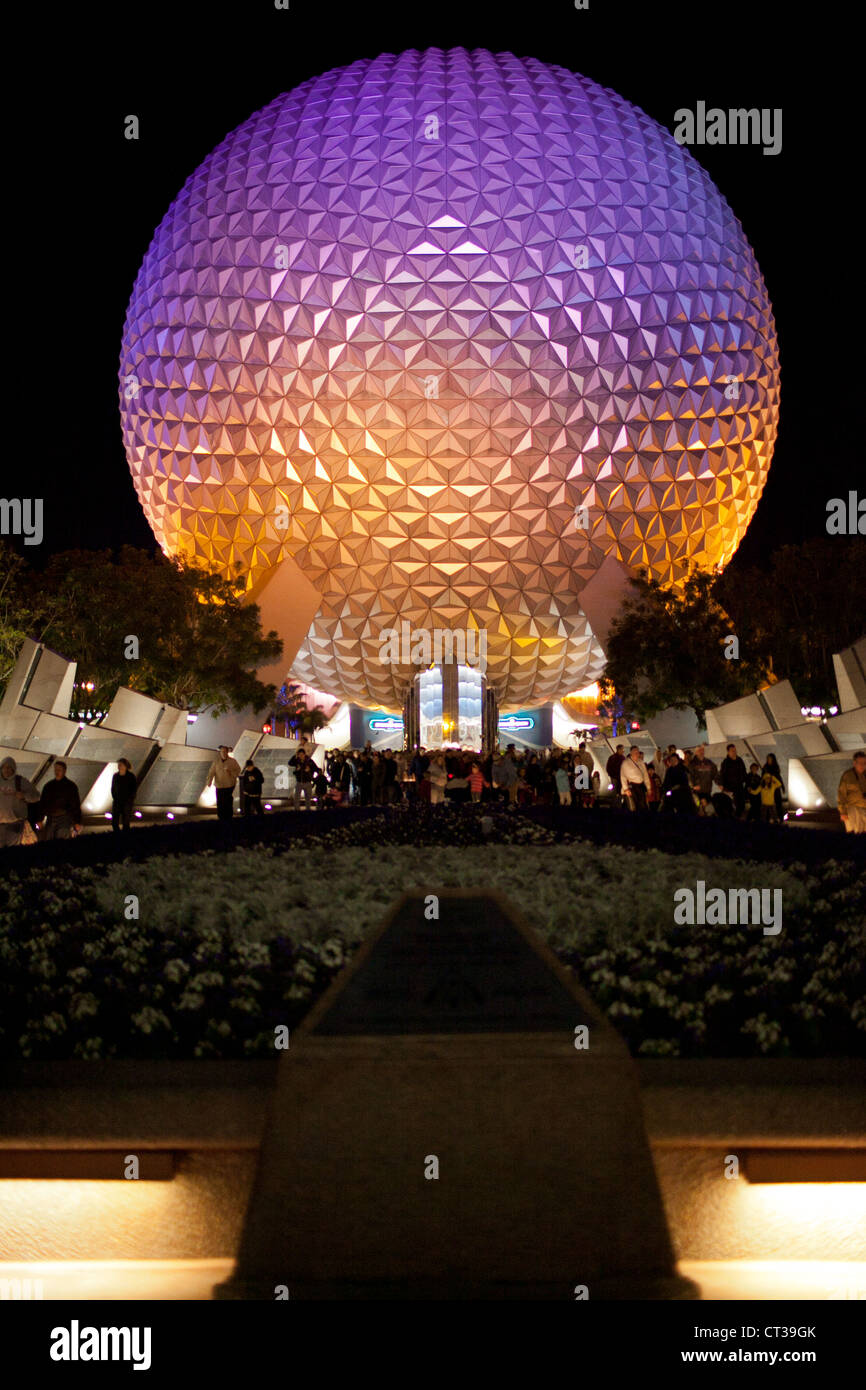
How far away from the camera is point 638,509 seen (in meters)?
44.8

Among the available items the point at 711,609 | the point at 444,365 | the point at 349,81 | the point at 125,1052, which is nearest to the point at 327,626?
the point at 444,365

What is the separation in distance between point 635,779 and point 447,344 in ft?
79.3

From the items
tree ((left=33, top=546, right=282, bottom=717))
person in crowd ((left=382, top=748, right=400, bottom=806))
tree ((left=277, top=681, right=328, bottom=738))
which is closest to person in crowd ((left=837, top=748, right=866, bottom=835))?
person in crowd ((left=382, top=748, right=400, bottom=806))

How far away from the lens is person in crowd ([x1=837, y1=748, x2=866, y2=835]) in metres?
13.9

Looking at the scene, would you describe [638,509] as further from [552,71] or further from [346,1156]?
[346,1156]

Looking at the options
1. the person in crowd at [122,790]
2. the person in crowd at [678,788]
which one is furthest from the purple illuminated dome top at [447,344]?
the person in crowd at [122,790]

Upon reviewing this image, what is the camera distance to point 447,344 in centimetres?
4181

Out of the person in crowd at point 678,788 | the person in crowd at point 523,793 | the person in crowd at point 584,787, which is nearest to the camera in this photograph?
the person in crowd at point 678,788

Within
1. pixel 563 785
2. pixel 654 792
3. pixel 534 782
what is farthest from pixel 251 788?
pixel 534 782

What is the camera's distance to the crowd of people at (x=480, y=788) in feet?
46.3

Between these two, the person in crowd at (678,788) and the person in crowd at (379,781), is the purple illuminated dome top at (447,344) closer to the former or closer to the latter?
the person in crowd at (379,781)

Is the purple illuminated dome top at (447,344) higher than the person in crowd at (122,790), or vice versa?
the purple illuminated dome top at (447,344)

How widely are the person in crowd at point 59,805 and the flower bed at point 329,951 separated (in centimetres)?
384

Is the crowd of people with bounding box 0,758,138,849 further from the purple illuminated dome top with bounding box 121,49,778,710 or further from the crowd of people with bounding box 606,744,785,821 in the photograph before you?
the purple illuminated dome top with bounding box 121,49,778,710
